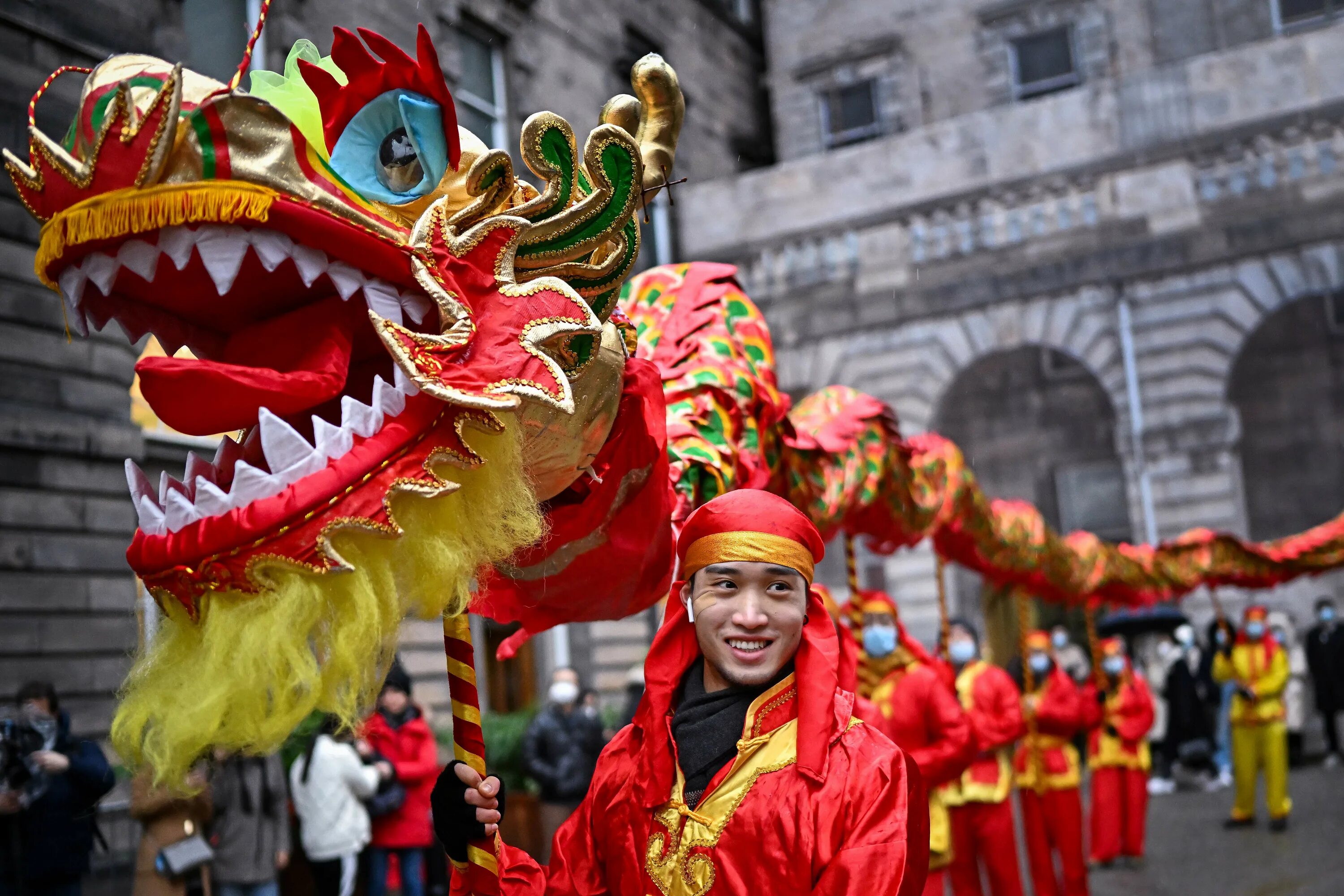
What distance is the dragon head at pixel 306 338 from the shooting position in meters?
2.01

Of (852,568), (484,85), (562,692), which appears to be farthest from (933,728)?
(484,85)

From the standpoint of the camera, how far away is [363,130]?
89.7 inches

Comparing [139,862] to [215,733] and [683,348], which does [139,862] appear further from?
[215,733]

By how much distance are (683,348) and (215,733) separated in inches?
99.0

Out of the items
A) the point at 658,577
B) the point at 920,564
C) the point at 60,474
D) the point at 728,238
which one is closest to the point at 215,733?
the point at 658,577

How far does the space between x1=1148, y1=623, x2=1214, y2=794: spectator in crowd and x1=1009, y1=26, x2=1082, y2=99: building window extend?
10.1 meters

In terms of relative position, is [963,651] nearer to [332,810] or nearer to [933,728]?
[933,728]

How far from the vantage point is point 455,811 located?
2451 millimetres

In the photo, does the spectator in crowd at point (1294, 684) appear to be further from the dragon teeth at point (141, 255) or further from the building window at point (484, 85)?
the dragon teeth at point (141, 255)

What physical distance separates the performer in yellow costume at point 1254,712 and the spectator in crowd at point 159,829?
10121 millimetres

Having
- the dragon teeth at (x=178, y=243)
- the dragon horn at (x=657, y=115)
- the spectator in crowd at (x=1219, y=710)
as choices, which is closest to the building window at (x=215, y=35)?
the dragon horn at (x=657, y=115)

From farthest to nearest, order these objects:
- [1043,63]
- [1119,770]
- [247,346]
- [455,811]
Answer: [1043,63]
[1119,770]
[455,811]
[247,346]

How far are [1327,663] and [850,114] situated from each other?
503 inches

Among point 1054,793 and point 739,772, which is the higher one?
point 739,772
